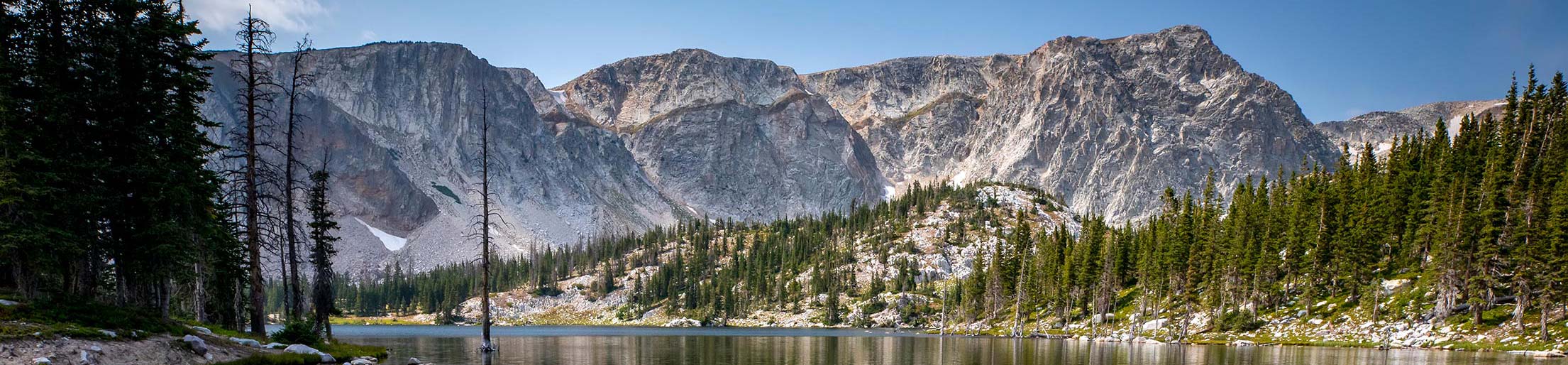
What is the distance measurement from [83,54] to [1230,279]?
270ft

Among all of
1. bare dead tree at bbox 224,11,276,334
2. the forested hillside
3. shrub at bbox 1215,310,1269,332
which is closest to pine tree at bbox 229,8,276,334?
bare dead tree at bbox 224,11,276,334

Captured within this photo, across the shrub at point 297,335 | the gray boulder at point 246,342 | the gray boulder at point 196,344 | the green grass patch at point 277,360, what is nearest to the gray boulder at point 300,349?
the green grass patch at point 277,360

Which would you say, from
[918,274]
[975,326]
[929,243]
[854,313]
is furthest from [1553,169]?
[929,243]

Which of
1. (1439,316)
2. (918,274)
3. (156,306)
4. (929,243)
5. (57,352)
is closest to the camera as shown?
(57,352)

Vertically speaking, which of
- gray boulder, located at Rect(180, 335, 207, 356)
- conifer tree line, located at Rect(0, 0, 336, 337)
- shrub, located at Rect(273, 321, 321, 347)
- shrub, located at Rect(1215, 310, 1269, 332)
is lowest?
shrub, located at Rect(1215, 310, 1269, 332)

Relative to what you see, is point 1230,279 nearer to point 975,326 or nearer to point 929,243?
point 975,326

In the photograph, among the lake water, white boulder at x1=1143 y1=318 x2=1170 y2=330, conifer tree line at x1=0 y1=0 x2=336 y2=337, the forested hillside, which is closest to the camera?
A: conifer tree line at x1=0 y1=0 x2=336 y2=337

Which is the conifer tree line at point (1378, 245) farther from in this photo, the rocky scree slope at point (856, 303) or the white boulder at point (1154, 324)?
the rocky scree slope at point (856, 303)

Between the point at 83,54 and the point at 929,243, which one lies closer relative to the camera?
the point at 83,54

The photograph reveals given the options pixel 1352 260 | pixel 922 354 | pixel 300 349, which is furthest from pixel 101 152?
pixel 1352 260

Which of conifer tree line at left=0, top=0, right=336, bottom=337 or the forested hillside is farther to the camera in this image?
the forested hillside

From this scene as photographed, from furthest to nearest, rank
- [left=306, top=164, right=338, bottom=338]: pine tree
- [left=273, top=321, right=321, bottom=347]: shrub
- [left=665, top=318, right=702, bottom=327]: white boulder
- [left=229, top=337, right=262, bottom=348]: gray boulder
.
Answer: [left=665, top=318, right=702, bottom=327]: white boulder, [left=306, top=164, right=338, bottom=338]: pine tree, [left=273, top=321, right=321, bottom=347]: shrub, [left=229, top=337, right=262, bottom=348]: gray boulder

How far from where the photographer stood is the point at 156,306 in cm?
3195

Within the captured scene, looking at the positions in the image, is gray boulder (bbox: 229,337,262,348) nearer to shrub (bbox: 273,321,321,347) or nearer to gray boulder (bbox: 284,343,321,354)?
gray boulder (bbox: 284,343,321,354)
